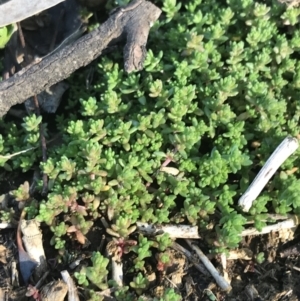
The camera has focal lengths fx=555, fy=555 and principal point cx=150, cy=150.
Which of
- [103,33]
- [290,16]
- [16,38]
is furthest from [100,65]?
[290,16]

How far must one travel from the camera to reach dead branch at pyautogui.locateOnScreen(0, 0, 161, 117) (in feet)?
12.2

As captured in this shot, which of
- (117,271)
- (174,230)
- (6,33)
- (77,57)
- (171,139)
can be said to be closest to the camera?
(117,271)

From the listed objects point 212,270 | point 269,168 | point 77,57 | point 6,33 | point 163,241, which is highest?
point 6,33

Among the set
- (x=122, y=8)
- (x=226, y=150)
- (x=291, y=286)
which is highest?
(x=122, y=8)

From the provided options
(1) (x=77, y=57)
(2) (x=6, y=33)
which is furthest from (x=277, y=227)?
(2) (x=6, y=33)

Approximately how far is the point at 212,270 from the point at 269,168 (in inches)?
28.5

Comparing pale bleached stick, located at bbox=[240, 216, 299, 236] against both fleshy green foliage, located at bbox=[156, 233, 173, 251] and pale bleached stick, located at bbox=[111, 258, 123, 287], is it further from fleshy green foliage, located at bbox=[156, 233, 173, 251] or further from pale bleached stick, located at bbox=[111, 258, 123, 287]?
pale bleached stick, located at bbox=[111, 258, 123, 287]

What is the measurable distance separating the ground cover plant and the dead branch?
0.15 meters

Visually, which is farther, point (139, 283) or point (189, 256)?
point (189, 256)

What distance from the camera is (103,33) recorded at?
3793mm

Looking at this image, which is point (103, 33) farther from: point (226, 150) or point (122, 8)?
point (226, 150)

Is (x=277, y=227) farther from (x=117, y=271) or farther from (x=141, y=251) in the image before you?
(x=117, y=271)

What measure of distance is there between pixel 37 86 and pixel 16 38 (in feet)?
2.52

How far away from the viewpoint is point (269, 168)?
3.46 metres
